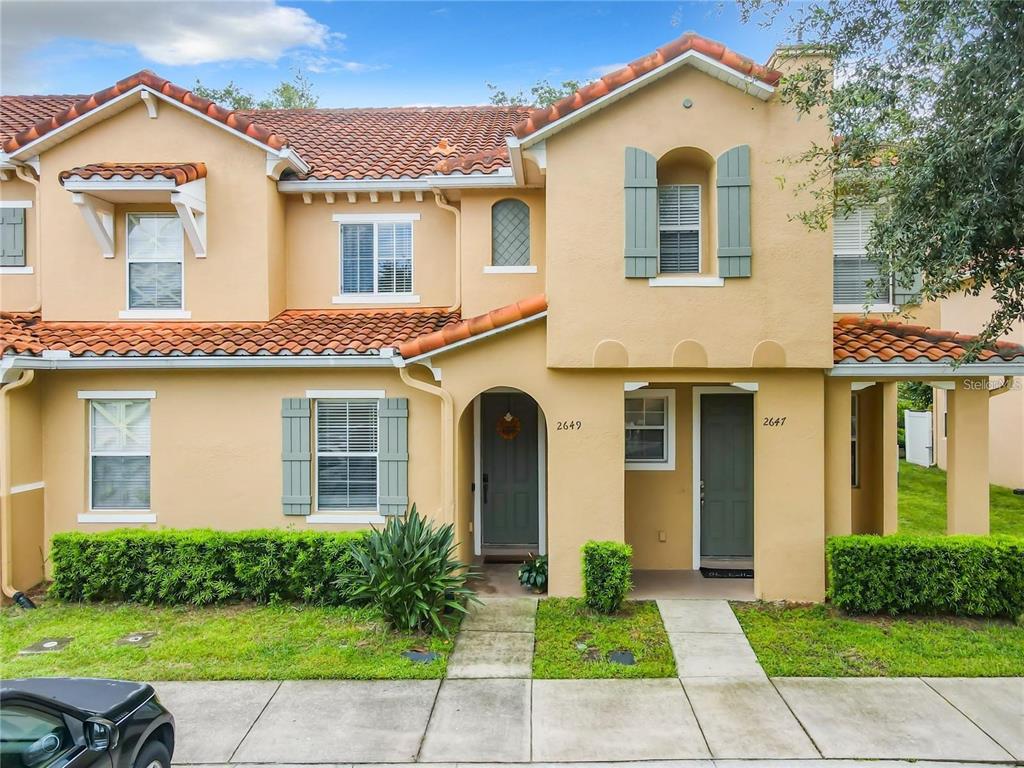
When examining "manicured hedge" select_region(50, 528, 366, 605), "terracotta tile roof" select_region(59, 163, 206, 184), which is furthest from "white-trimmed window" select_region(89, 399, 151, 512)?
"terracotta tile roof" select_region(59, 163, 206, 184)

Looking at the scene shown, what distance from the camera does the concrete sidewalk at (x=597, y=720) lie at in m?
5.62

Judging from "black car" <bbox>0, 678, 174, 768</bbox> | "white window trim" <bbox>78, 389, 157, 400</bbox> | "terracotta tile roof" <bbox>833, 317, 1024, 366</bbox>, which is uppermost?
"terracotta tile roof" <bbox>833, 317, 1024, 366</bbox>

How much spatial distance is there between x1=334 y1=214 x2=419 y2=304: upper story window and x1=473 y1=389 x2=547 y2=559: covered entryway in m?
2.51

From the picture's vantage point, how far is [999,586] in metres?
8.17

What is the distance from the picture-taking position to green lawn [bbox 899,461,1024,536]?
1294 cm

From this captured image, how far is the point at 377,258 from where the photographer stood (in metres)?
11.3

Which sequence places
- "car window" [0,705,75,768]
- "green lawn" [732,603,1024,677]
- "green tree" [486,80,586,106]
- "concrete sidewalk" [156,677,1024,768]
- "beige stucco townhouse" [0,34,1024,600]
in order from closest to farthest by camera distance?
1. "car window" [0,705,75,768]
2. "concrete sidewalk" [156,677,1024,768]
3. "green lawn" [732,603,1024,677]
4. "beige stucco townhouse" [0,34,1024,600]
5. "green tree" [486,80,586,106]

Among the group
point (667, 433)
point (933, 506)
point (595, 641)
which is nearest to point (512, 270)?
point (667, 433)

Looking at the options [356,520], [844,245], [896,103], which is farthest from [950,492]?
[356,520]

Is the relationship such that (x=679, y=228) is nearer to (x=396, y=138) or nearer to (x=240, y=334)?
(x=396, y=138)

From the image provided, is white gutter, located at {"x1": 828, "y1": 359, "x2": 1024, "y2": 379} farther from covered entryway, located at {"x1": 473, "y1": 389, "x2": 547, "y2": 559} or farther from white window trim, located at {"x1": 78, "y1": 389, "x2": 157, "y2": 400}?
white window trim, located at {"x1": 78, "y1": 389, "x2": 157, "y2": 400}

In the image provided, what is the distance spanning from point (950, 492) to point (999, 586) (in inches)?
54.1

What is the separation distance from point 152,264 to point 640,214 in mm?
8107

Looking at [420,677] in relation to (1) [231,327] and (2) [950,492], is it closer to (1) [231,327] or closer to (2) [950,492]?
(1) [231,327]
